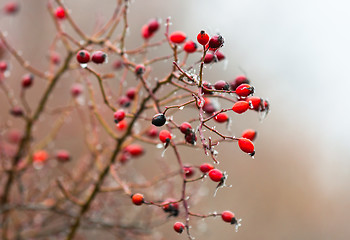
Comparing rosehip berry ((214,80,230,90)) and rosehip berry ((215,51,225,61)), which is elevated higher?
rosehip berry ((215,51,225,61))

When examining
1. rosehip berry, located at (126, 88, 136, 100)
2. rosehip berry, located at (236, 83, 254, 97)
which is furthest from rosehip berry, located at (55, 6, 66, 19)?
rosehip berry, located at (236, 83, 254, 97)

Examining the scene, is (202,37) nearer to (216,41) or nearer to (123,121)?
(216,41)

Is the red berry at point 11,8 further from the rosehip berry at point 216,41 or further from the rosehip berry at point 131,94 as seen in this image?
the rosehip berry at point 216,41

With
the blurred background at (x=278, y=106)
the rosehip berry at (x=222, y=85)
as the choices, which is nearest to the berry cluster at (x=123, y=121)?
the rosehip berry at (x=222, y=85)

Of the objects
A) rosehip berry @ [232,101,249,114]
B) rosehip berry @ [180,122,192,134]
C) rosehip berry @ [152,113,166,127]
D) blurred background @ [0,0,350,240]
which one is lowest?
blurred background @ [0,0,350,240]

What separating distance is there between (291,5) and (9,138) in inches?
257

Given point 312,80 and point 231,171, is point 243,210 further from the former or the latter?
point 312,80

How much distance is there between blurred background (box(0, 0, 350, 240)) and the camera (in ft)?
20.1

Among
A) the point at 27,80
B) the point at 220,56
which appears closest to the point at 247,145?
the point at 220,56

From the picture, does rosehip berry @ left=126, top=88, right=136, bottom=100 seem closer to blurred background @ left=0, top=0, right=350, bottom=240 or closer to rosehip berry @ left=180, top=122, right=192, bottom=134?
rosehip berry @ left=180, top=122, right=192, bottom=134

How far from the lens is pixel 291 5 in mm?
7844

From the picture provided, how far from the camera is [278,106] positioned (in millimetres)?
7199

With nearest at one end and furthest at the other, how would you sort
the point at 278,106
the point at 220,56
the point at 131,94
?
the point at 220,56 < the point at 131,94 < the point at 278,106

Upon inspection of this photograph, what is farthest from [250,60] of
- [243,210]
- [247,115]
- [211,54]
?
[211,54]
